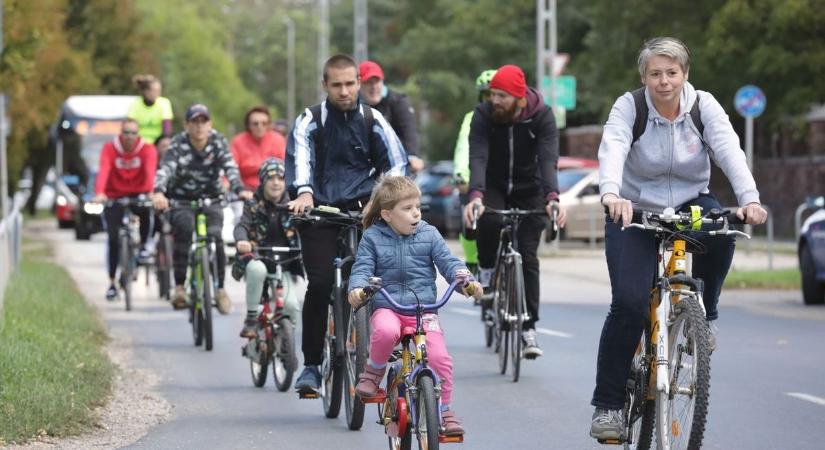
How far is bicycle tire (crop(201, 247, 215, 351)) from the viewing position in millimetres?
13849

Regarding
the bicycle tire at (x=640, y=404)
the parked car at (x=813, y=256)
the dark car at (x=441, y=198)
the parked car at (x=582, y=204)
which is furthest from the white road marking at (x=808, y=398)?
the dark car at (x=441, y=198)

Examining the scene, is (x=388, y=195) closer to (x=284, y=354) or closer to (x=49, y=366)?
(x=284, y=354)

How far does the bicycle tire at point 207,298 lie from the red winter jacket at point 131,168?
146 inches

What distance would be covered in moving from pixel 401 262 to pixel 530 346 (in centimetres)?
398

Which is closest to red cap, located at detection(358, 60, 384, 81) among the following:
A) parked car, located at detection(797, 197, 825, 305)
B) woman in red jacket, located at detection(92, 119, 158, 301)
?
woman in red jacket, located at detection(92, 119, 158, 301)

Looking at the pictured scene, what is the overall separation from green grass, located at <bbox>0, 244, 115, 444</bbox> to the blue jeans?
9.94 ft

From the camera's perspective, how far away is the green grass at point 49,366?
9344 mm

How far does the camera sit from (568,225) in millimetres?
33031

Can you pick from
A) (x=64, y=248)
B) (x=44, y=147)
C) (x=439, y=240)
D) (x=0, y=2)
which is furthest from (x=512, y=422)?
(x=44, y=147)

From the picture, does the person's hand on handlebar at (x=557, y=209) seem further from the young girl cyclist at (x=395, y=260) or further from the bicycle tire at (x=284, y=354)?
the young girl cyclist at (x=395, y=260)

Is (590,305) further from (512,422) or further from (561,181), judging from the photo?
(561,181)

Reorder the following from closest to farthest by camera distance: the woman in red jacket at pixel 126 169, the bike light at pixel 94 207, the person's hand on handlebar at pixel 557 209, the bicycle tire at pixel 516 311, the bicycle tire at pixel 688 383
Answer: the bicycle tire at pixel 688 383 → the bicycle tire at pixel 516 311 → the person's hand on handlebar at pixel 557 209 → the bike light at pixel 94 207 → the woman in red jacket at pixel 126 169

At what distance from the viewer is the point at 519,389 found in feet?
37.1

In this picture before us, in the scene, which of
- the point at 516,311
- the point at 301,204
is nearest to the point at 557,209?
the point at 516,311
